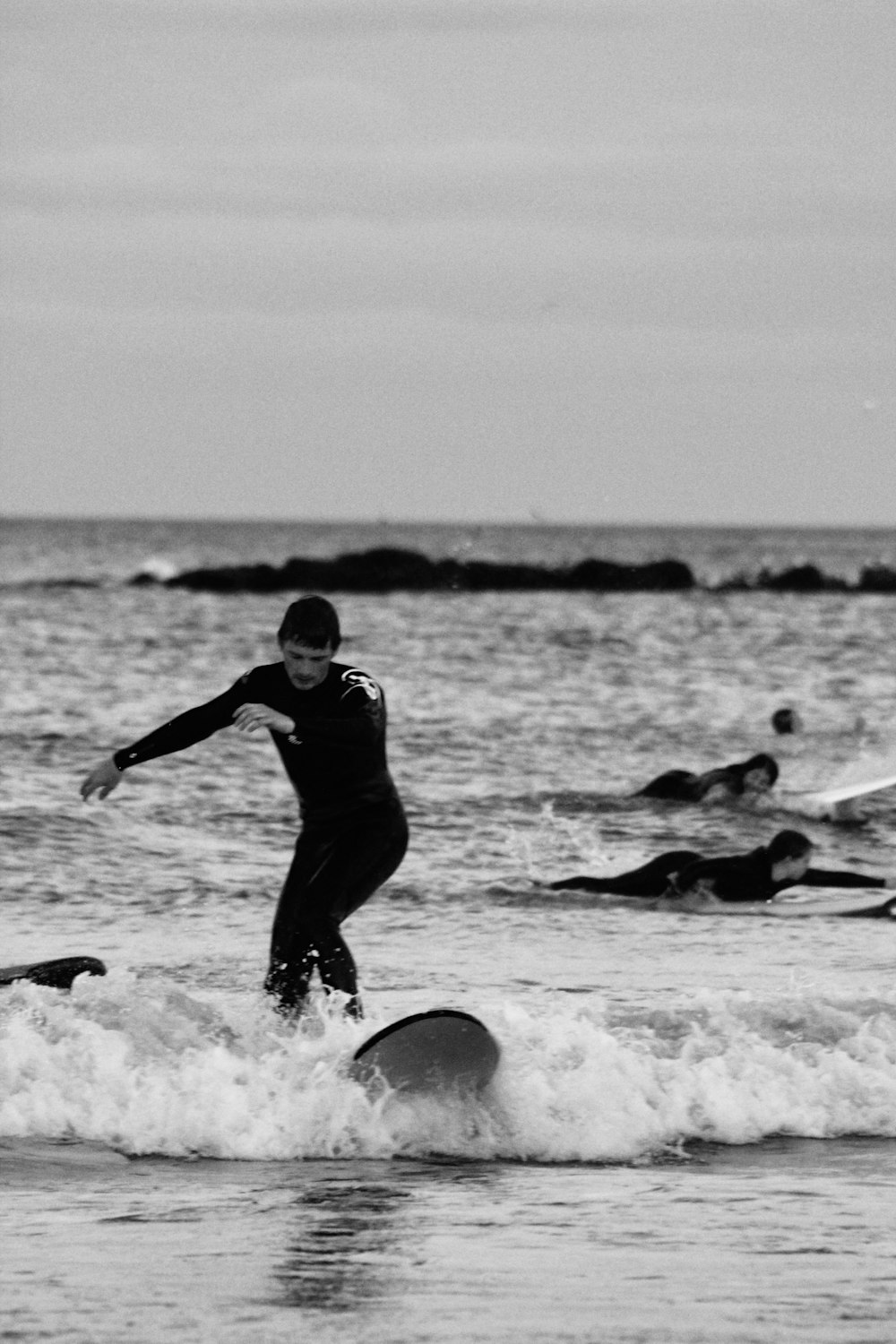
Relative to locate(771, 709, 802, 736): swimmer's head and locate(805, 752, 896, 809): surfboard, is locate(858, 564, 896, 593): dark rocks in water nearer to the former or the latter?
locate(771, 709, 802, 736): swimmer's head

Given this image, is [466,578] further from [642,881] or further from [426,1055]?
[426,1055]

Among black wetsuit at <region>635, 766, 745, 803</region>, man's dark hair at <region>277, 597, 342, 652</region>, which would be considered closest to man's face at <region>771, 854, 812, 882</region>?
black wetsuit at <region>635, 766, 745, 803</region>

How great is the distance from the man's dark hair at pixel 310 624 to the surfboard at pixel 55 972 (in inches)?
96.0

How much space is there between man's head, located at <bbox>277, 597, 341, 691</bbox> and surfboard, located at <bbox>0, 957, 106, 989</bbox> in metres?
2.30

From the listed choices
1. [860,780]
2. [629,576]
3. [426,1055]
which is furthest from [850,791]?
[629,576]

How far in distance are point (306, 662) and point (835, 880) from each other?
8.41 metres

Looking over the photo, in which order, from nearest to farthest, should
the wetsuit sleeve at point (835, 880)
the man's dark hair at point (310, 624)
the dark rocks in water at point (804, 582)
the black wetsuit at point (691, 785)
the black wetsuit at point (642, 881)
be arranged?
the man's dark hair at point (310, 624) → the black wetsuit at point (642, 881) → the wetsuit sleeve at point (835, 880) → the black wetsuit at point (691, 785) → the dark rocks in water at point (804, 582)

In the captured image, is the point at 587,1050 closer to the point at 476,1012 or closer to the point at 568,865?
the point at 476,1012

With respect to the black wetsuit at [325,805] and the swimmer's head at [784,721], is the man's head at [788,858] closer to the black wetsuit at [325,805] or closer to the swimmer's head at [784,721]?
the black wetsuit at [325,805]

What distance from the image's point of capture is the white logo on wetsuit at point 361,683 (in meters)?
8.23

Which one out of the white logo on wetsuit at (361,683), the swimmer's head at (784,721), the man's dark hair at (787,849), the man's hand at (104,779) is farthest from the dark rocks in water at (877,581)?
the man's hand at (104,779)

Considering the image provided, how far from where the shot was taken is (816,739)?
28828 millimetres

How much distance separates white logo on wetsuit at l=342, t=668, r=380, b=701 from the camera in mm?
8234

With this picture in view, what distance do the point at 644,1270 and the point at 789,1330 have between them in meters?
0.68
